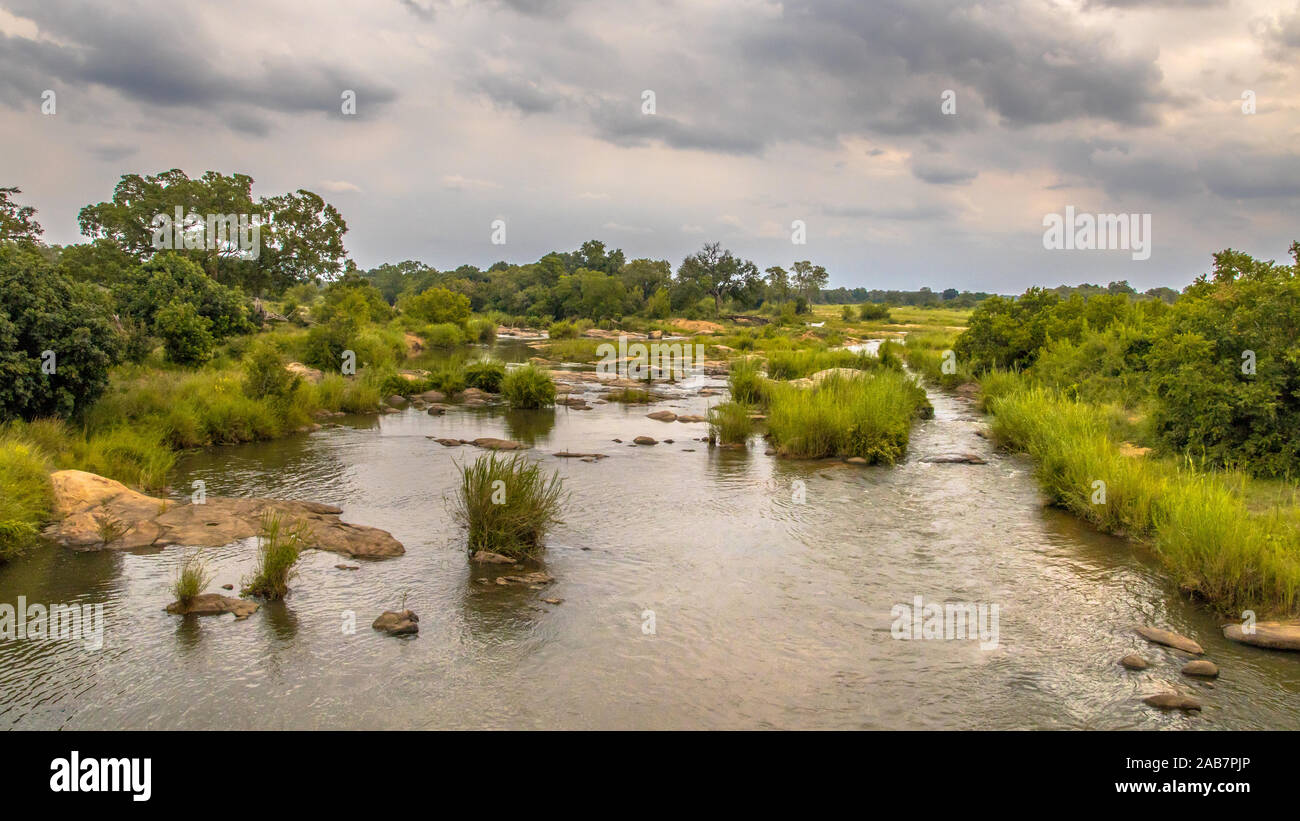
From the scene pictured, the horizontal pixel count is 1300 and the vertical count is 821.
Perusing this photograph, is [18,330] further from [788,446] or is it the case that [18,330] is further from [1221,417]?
[1221,417]

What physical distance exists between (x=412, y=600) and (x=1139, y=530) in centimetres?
1161

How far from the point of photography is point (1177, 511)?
10609 millimetres

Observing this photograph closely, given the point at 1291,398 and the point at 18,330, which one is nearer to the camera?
the point at 1291,398

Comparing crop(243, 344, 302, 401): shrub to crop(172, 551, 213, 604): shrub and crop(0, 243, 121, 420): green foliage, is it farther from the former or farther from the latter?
crop(172, 551, 213, 604): shrub

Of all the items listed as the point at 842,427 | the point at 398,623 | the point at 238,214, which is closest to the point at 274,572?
the point at 398,623

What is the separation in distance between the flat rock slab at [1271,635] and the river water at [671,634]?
14 centimetres

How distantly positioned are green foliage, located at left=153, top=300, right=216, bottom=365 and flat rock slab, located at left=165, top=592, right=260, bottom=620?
54.7 feet

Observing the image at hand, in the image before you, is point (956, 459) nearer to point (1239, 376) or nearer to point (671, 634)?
point (1239, 376)

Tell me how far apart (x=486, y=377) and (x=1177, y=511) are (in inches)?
1038

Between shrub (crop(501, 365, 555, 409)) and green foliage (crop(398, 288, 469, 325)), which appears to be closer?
shrub (crop(501, 365, 555, 409))

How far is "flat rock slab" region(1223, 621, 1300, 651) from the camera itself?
866 centimetres

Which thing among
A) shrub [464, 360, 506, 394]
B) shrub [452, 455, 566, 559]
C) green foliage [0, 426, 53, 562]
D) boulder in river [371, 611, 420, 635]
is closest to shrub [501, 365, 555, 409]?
shrub [464, 360, 506, 394]
